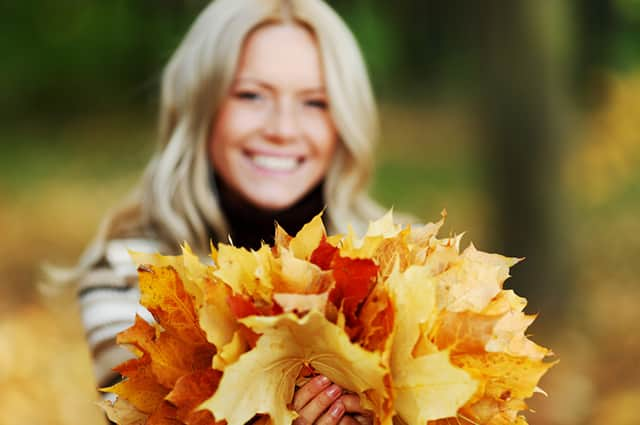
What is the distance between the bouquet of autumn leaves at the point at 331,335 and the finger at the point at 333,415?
0.08 feet

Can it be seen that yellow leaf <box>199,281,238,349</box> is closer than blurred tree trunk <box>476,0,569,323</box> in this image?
Yes

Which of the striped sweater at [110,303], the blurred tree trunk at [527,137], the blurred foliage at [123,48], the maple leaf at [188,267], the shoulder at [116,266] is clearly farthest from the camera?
the blurred foliage at [123,48]

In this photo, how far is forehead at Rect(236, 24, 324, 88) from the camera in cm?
212

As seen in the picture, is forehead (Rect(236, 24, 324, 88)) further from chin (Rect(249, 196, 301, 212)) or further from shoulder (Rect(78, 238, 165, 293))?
shoulder (Rect(78, 238, 165, 293))

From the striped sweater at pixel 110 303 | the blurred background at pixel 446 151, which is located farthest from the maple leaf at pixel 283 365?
the blurred background at pixel 446 151

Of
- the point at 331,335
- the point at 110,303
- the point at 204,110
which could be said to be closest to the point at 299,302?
the point at 331,335

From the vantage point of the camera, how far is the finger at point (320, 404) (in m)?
1.15

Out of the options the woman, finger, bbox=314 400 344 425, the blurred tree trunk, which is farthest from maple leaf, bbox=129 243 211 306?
the blurred tree trunk

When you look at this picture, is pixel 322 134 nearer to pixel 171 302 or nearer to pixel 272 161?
pixel 272 161

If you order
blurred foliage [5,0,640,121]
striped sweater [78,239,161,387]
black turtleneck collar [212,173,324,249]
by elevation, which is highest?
blurred foliage [5,0,640,121]

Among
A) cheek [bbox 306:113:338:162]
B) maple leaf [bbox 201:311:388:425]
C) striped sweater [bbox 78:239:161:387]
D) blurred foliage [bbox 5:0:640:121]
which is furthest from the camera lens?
blurred foliage [bbox 5:0:640:121]

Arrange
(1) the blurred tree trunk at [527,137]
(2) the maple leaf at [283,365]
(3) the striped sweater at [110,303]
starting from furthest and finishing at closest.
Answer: (1) the blurred tree trunk at [527,137]
(3) the striped sweater at [110,303]
(2) the maple leaf at [283,365]

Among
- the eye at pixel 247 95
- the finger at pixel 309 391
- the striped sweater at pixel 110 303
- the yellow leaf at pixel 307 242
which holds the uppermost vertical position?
the eye at pixel 247 95

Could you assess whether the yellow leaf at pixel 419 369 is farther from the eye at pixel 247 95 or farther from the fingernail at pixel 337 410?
the eye at pixel 247 95
